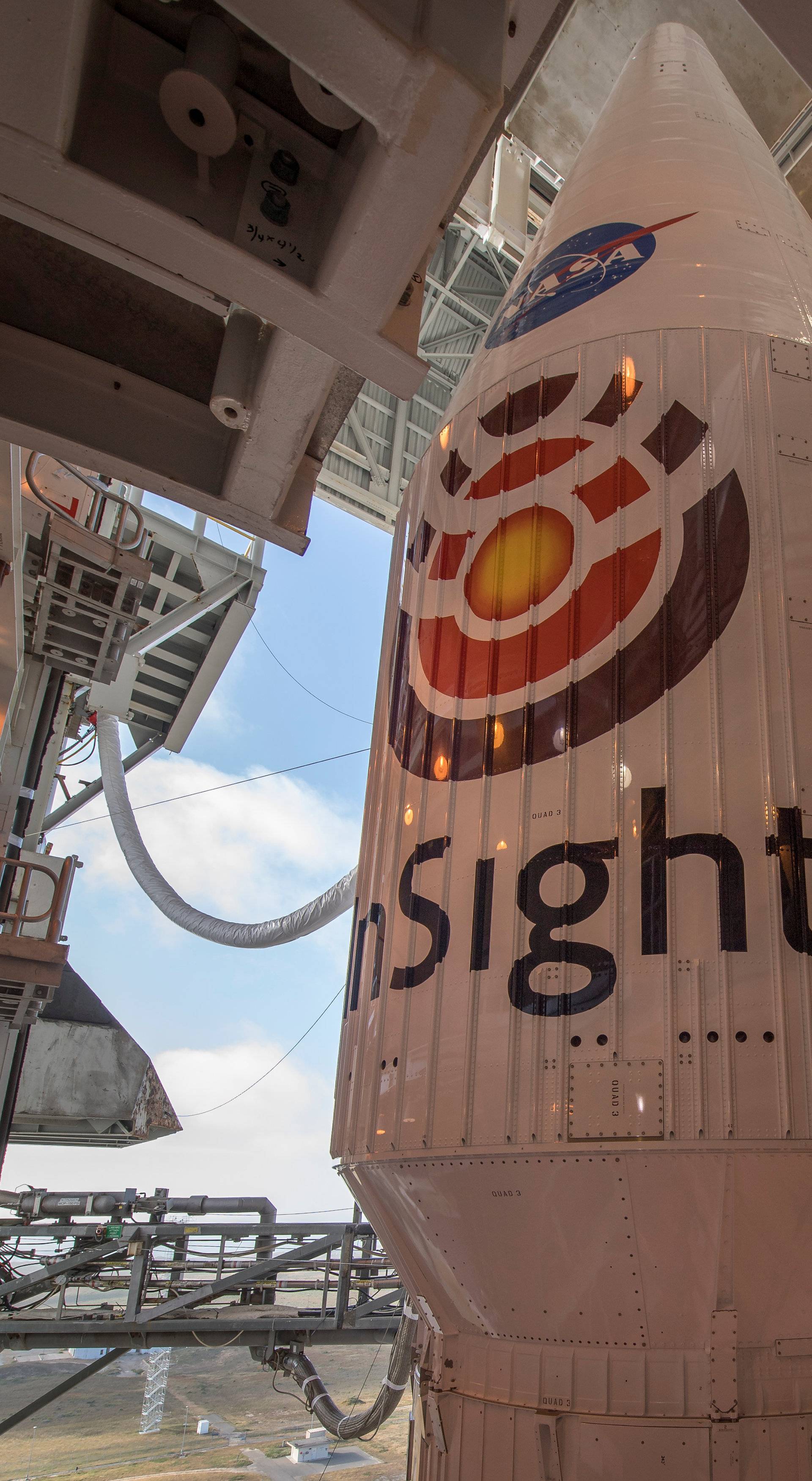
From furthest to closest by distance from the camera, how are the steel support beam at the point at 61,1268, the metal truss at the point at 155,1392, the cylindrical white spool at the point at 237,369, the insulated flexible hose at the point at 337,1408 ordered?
1. the metal truss at the point at 155,1392
2. the steel support beam at the point at 61,1268
3. the insulated flexible hose at the point at 337,1408
4. the cylindrical white spool at the point at 237,369

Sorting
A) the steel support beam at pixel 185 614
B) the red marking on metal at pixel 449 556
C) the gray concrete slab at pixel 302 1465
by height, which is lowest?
the gray concrete slab at pixel 302 1465

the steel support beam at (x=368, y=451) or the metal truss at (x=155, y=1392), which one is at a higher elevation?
the steel support beam at (x=368, y=451)

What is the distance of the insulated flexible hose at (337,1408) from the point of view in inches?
339

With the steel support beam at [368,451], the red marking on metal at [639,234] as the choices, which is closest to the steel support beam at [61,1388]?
the red marking on metal at [639,234]

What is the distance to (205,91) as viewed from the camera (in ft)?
8.09

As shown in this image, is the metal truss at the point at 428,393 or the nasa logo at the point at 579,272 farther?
the metal truss at the point at 428,393

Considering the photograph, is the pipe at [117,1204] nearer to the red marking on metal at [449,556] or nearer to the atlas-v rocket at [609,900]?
the atlas-v rocket at [609,900]

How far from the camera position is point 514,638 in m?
5.11

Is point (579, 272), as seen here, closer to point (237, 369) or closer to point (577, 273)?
point (577, 273)

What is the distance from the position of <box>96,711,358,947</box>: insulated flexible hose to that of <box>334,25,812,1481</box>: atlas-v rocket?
839cm

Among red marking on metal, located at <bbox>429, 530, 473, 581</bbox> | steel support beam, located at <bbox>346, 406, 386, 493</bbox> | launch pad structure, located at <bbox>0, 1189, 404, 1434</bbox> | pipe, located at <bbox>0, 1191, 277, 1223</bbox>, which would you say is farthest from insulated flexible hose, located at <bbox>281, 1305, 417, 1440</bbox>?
steel support beam, located at <bbox>346, 406, 386, 493</bbox>

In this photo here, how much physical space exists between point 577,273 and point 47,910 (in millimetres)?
7698

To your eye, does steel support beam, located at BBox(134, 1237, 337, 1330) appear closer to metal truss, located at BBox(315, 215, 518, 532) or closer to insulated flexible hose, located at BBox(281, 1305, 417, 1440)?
insulated flexible hose, located at BBox(281, 1305, 417, 1440)

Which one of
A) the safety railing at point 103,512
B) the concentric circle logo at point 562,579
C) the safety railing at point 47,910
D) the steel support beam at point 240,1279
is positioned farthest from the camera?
the steel support beam at point 240,1279
